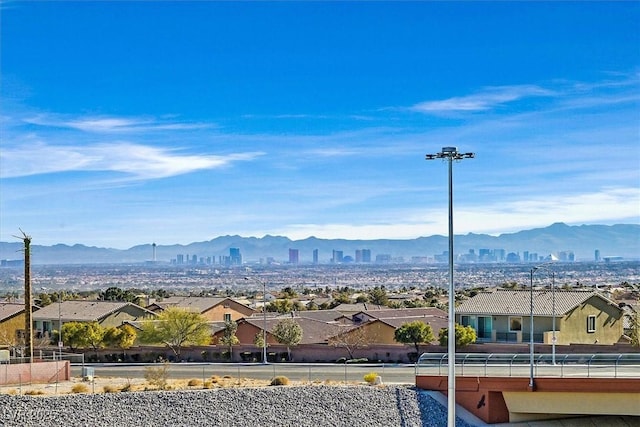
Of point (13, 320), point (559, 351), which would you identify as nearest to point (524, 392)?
point (559, 351)

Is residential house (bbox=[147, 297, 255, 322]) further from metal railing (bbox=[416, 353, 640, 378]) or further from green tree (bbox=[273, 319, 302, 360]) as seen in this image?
metal railing (bbox=[416, 353, 640, 378])

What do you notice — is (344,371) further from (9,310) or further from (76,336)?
(9,310)

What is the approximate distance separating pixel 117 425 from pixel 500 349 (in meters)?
32.0

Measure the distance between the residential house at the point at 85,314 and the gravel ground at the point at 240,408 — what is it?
3859 cm

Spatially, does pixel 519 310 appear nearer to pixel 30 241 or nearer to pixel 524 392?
pixel 524 392

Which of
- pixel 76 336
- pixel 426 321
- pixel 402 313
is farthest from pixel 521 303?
pixel 76 336

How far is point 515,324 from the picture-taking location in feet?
221

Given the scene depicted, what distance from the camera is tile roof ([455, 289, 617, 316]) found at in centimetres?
6694

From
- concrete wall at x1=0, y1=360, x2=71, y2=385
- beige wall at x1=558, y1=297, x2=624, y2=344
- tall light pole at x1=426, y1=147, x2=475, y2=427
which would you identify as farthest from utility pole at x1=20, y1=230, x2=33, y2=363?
beige wall at x1=558, y1=297, x2=624, y2=344

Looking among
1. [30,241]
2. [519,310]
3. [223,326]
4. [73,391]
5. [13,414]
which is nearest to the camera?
[13,414]

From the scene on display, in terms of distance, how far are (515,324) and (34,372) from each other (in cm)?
3474

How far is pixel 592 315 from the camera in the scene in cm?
6931

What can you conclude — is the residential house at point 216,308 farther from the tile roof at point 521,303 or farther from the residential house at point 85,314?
the tile roof at point 521,303

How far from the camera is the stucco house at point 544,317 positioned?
66.4 metres
